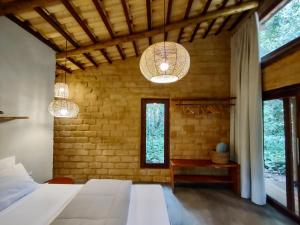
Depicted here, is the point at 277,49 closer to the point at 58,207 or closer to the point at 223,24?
the point at 223,24

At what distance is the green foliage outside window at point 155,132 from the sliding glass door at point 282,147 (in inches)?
80.6

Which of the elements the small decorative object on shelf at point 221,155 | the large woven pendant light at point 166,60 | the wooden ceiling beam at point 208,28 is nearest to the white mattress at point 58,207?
the large woven pendant light at point 166,60

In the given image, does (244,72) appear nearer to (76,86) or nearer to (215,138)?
(215,138)

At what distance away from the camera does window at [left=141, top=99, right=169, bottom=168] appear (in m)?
4.71

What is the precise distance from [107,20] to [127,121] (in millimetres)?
2270

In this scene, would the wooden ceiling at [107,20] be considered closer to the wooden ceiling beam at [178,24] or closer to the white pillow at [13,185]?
the wooden ceiling beam at [178,24]

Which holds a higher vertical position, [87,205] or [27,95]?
[27,95]

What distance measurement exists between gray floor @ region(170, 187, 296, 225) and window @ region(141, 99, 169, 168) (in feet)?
2.74

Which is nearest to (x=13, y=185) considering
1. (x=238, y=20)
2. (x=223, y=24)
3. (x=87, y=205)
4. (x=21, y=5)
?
(x=87, y=205)

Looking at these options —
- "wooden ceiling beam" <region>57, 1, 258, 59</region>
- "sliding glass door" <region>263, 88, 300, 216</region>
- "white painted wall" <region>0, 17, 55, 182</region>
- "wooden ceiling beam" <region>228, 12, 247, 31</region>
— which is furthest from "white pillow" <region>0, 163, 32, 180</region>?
"wooden ceiling beam" <region>228, 12, 247, 31</region>

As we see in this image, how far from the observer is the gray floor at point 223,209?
2920mm

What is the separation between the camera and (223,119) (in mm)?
4664

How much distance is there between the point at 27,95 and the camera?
301 cm

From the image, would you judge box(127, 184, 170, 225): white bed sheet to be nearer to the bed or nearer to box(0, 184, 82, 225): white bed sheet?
the bed
